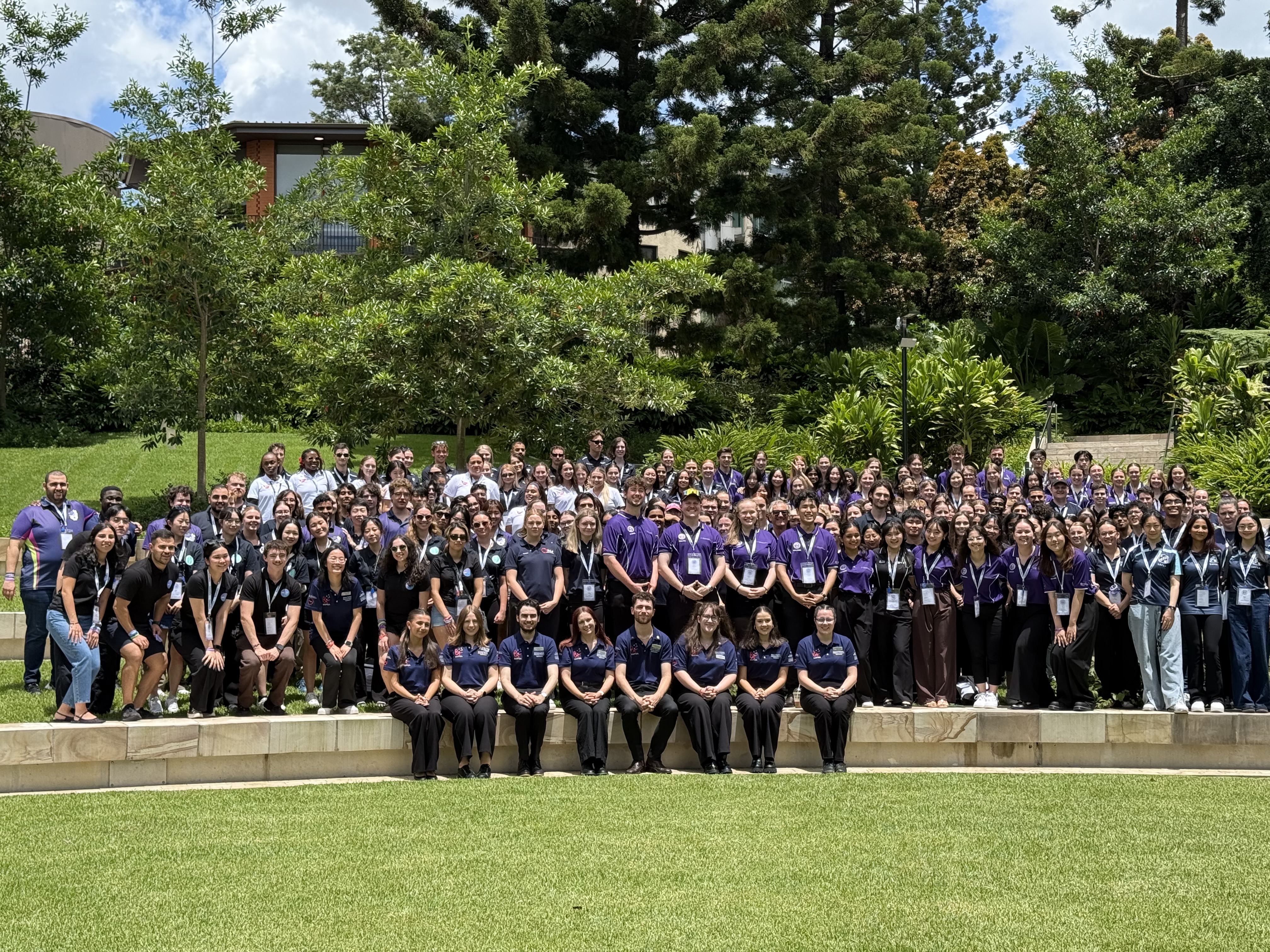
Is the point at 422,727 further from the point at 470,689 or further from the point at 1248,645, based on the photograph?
the point at 1248,645

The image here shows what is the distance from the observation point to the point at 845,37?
3105cm

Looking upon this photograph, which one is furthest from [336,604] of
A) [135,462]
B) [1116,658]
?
[135,462]

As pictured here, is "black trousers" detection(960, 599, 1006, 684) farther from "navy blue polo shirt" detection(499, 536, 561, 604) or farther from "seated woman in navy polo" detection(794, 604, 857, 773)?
"navy blue polo shirt" detection(499, 536, 561, 604)

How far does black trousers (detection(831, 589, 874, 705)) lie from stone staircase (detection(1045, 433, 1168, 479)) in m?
12.4

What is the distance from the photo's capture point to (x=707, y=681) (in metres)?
9.95

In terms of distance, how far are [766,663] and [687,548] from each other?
124cm

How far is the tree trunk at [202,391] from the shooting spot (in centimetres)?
1820

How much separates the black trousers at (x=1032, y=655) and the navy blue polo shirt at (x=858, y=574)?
4.20ft

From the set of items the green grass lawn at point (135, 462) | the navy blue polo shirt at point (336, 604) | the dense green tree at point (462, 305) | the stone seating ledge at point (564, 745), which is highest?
the dense green tree at point (462, 305)

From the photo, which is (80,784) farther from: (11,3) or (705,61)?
(705,61)

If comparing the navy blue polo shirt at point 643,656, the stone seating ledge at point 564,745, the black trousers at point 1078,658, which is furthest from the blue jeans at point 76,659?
the black trousers at point 1078,658

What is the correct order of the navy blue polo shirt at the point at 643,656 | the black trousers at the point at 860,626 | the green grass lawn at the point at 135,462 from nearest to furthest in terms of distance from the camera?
the navy blue polo shirt at the point at 643,656 → the black trousers at the point at 860,626 → the green grass lawn at the point at 135,462

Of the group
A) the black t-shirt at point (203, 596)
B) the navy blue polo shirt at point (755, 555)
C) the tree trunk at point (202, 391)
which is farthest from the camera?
the tree trunk at point (202, 391)

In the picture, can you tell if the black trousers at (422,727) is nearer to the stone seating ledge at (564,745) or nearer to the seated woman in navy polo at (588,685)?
the stone seating ledge at (564,745)
